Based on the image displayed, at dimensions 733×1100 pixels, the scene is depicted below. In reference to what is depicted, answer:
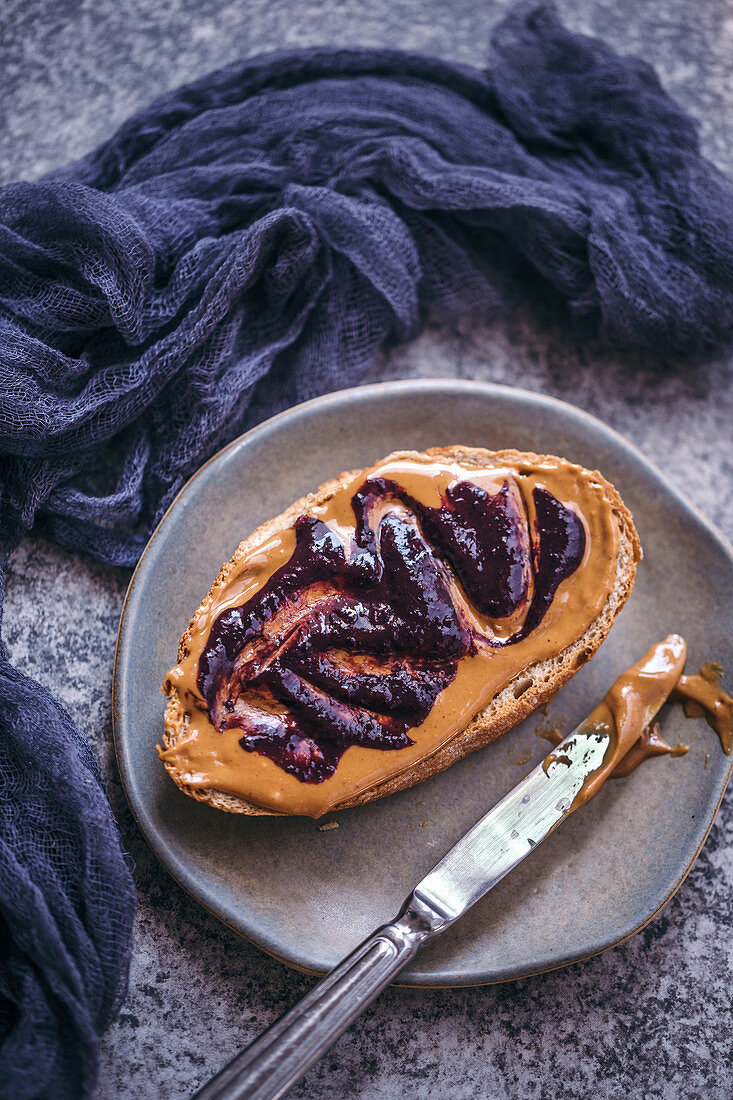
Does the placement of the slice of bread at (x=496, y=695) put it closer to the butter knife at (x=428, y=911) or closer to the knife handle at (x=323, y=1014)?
the butter knife at (x=428, y=911)

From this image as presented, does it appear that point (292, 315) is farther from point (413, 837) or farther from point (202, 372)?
point (413, 837)

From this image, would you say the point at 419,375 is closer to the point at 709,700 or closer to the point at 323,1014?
the point at 709,700

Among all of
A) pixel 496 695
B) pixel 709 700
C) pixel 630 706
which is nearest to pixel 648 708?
pixel 630 706

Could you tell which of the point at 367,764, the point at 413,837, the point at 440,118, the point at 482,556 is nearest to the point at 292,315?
the point at 440,118

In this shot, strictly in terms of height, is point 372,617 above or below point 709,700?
below

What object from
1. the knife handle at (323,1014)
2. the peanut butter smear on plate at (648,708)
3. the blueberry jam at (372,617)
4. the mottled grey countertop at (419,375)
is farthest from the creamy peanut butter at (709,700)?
the knife handle at (323,1014)

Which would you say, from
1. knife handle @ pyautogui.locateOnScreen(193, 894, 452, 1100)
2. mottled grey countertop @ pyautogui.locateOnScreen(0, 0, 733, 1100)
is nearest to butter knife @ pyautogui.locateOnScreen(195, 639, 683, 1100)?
knife handle @ pyautogui.locateOnScreen(193, 894, 452, 1100)
